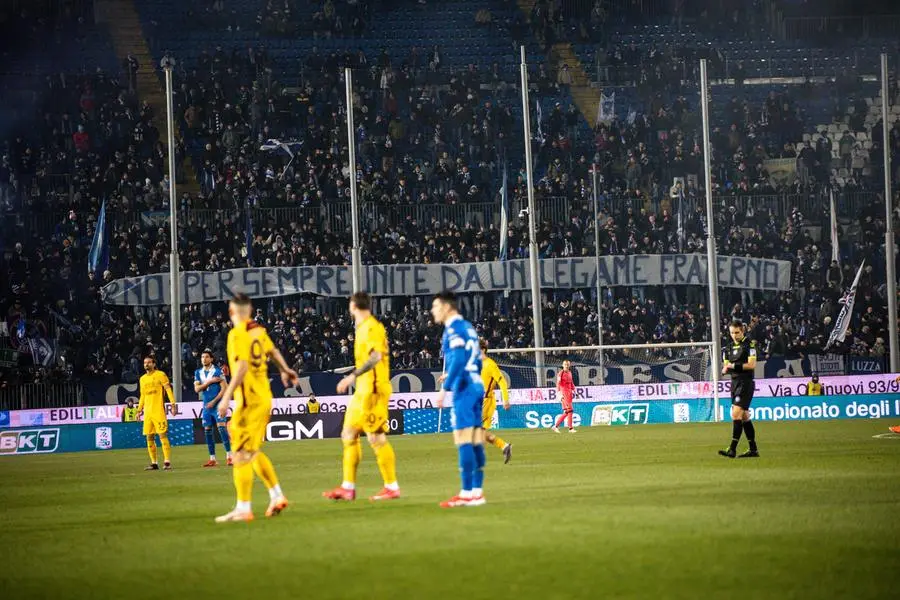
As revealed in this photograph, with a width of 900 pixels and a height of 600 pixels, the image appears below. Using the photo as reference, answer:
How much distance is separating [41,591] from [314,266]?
Result: 3738 centimetres

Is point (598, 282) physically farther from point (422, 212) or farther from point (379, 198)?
point (379, 198)

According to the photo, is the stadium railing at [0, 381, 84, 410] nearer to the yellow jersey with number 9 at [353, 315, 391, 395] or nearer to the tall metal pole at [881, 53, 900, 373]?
the tall metal pole at [881, 53, 900, 373]

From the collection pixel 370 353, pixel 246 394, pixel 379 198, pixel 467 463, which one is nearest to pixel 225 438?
pixel 370 353

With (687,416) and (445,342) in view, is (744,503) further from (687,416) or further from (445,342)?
(687,416)

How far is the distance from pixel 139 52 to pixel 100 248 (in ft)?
55.2

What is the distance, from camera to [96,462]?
30391mm

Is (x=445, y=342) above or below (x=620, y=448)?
above

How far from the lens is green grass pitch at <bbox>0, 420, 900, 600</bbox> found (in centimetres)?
950

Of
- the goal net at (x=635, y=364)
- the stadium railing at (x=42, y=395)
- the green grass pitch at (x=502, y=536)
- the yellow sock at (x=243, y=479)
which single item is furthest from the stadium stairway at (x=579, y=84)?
the yellow sock at (x=243, y=479)

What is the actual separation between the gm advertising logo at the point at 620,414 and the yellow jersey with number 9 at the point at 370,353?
26.8 meters

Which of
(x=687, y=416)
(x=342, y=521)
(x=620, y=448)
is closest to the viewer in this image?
(x=342, y=521)

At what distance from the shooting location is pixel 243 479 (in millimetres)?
13773

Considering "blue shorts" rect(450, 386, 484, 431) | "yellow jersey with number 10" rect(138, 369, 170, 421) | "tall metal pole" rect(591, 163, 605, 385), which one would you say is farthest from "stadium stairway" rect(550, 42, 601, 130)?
"blue shorts" rect(450, 386, 484, 431)

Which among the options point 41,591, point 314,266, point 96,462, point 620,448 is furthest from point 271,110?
point 41,591
